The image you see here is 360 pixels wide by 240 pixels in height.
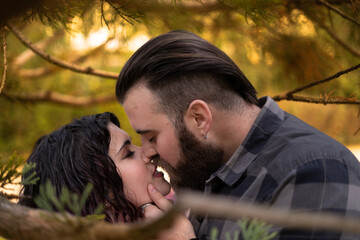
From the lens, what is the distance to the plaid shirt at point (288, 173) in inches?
56.8

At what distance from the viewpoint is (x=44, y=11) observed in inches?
61.7

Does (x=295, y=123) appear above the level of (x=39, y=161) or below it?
above

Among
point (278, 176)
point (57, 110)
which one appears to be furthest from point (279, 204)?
point (57, 110)

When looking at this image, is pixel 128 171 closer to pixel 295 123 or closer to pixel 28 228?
pixel 295 123

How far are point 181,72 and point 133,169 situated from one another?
0.56 metres

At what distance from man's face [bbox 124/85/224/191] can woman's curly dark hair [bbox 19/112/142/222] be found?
23cm

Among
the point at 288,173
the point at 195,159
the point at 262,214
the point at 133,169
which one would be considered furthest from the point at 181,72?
the point at 262,214

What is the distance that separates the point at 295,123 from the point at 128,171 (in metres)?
0.85

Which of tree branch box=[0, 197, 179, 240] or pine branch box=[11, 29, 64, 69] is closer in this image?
tree branch box=[0, 197, 179, 240]

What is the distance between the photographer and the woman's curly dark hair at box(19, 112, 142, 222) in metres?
1.92

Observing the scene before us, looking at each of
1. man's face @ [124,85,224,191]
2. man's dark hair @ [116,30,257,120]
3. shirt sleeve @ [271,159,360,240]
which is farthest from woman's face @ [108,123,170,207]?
shirt sleeve @ [271,159,360,240]

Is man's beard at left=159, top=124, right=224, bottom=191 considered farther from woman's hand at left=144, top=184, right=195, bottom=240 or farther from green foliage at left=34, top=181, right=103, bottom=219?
green foliage at left=34, top=181, right=103, bottom=219

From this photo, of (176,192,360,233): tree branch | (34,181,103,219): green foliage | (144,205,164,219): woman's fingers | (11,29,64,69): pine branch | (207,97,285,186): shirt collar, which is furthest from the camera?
(11,29,64,69): pine branch

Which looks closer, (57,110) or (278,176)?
(278,176)
